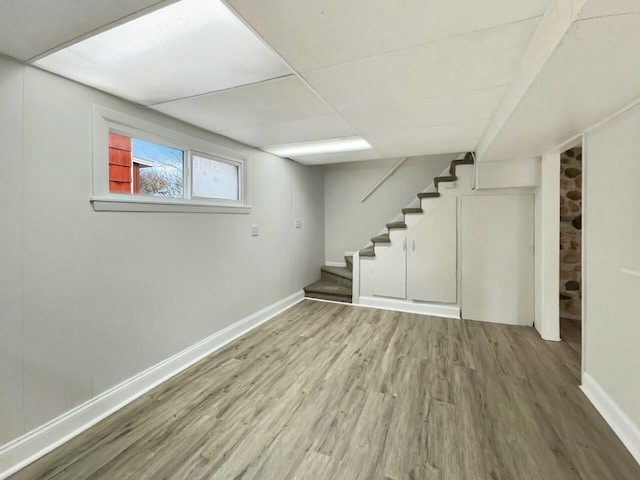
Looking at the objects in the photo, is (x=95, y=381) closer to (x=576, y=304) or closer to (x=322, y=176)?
(x=322, y=176)

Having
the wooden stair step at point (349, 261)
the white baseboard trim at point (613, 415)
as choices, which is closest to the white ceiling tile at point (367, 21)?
the white baseboard trim at point (613, 415)

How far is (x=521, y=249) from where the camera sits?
3.36m

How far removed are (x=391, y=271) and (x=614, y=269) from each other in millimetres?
2441

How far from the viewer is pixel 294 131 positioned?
268cm

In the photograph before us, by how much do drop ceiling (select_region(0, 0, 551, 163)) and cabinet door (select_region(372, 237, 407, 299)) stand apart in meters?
2.00

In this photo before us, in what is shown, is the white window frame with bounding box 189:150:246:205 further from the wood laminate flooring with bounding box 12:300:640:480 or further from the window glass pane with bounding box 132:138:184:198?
the wood laminate flooring with bounding box 12:300:640:480

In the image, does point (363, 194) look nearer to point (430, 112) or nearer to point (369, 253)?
point (369, 253)

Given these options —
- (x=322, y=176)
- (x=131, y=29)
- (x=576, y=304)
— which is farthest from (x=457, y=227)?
(x=131, y=29)

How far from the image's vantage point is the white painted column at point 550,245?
2891mm

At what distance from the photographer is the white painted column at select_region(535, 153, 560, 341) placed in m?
2.89

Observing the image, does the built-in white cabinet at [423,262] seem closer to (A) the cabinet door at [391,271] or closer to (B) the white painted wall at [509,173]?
(A) the cabinet door at [391,271]

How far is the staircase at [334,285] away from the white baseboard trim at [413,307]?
1.10 ft

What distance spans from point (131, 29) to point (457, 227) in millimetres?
3687

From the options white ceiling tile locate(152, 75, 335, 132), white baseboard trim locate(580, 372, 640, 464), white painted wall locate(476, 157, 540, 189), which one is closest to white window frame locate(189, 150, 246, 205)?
white ceiling tile locate(152, 75, 335, 132)
